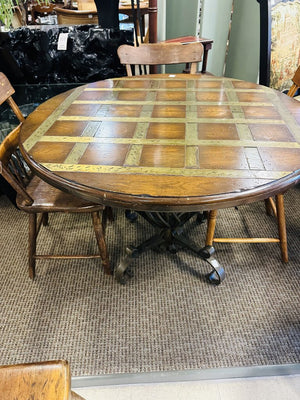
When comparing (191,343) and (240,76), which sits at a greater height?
(240,76)

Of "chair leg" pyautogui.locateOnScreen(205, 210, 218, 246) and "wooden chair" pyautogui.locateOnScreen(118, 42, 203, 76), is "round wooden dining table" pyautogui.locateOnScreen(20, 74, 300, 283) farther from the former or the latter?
"wooden chair" pyautogui.locateOnScreen(118, 42, 203, 76)

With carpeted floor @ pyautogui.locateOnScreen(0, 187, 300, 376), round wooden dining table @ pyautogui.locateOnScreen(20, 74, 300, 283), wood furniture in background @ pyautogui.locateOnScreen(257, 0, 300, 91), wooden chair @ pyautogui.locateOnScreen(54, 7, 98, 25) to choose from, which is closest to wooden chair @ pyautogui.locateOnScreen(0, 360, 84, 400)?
round wooden dining table @ pyautogui.locateOnScreen(20, 74, 300, 283)

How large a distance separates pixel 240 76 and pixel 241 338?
8.10 feet

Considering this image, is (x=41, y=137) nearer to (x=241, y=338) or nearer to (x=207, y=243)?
(x=207, y=243)

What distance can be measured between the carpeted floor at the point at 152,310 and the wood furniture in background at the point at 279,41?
109cm

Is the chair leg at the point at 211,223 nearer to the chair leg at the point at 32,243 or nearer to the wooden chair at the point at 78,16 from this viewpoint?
the chair leg at the point at 32,243

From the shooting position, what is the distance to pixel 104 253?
145 centimetres

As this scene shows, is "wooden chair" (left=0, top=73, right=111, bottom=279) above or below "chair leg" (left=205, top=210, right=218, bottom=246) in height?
above

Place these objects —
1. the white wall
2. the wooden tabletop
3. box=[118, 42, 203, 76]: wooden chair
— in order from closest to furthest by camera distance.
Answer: the wooden tabletop
box=[118, 42, 203, 76]: wooden chair
the white wall

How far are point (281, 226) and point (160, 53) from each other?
124cm

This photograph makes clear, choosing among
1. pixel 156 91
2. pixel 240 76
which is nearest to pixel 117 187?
pixel 156 91

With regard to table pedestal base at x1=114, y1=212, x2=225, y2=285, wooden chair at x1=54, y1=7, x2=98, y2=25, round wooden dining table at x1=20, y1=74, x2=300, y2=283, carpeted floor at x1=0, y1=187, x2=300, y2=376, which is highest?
wooden chair at x1=54, y1=7, x2=98, y2=25

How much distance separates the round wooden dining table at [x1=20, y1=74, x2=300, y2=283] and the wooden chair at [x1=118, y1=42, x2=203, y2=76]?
32 cm

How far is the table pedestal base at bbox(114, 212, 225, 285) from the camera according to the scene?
144cm
